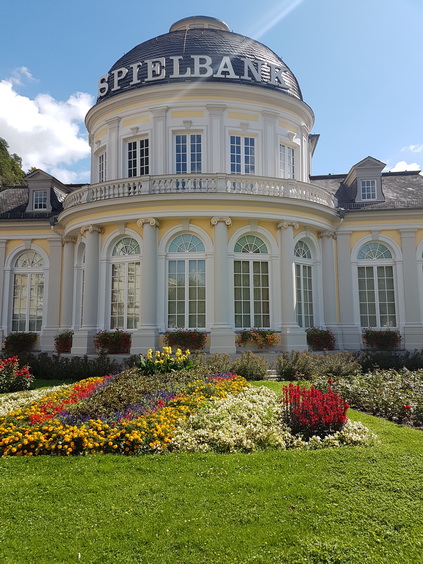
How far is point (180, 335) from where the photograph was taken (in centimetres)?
1697

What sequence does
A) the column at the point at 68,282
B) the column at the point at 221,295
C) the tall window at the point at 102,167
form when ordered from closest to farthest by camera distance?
the column at the point at 221,295, the column at the point at 68,282, the tall window at the point at 102,167

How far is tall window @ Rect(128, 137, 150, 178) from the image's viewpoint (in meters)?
21.6

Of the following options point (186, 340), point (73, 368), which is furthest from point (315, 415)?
point (73, 368)

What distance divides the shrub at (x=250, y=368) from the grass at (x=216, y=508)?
7245mm

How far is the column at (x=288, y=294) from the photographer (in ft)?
57.4

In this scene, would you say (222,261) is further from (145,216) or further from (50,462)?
(50,462)

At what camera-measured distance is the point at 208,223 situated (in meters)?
18.2

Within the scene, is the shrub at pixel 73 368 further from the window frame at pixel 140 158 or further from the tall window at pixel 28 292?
the window frame at pixel 140 158

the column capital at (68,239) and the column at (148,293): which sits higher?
the column capital at (68,239)

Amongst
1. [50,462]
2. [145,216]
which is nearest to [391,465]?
[50,462]

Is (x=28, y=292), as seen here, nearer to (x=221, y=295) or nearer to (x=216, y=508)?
(x=221, y=295)

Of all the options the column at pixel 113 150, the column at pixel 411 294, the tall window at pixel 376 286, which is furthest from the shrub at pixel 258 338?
the column at pixel 113 150

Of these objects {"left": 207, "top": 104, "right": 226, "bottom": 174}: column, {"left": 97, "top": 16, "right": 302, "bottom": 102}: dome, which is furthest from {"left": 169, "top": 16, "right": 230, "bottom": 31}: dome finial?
{"left": 207, "top": 104, "right": 226, "bottom": 174}: column

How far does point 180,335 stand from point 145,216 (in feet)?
16.5
